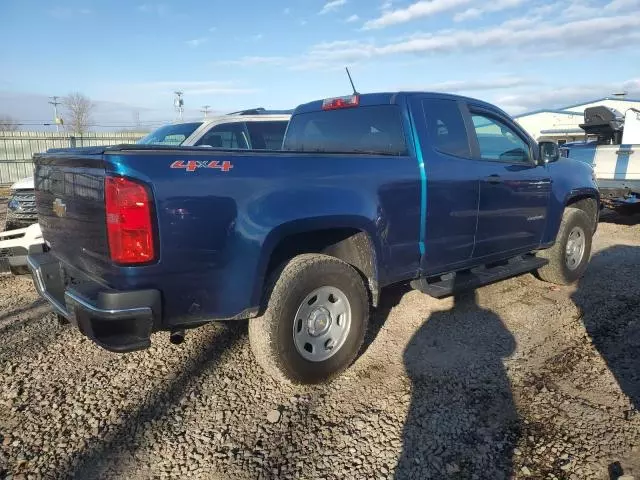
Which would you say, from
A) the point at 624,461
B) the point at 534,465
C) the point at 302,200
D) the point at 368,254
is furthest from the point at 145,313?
the point at 624,461

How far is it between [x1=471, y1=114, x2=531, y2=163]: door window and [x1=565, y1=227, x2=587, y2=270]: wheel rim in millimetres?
1339

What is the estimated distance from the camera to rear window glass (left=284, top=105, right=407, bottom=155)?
402 cm

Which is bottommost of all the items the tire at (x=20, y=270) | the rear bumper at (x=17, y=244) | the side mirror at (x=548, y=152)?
the tire at (x=20, y=270)

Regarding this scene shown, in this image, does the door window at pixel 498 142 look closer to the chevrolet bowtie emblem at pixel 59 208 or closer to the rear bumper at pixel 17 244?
the chevrolet bowtie emblem at pixel 59 208

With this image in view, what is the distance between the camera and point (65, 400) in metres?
3.19

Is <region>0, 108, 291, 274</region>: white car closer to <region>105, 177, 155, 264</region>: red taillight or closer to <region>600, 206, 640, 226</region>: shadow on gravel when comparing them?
<region>105, 177, 155, 264</region>: red taillight

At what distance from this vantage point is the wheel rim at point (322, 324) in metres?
3.29

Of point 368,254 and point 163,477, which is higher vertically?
point 368,254

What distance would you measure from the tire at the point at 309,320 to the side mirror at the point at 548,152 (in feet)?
8.95

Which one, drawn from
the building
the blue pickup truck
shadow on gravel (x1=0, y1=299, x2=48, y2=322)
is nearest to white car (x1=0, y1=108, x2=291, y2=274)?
shadow on gravel (x1=0, y1=299, x2=48, y2=322)

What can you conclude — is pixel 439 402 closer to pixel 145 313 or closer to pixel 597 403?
pixel 597 403

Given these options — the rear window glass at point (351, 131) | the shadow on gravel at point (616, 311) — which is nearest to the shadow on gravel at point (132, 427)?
the rear window glass at point (351, 131)

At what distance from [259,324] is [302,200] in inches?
32.2

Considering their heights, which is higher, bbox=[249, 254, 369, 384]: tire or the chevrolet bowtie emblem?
the chevrolet bowtie emblem
